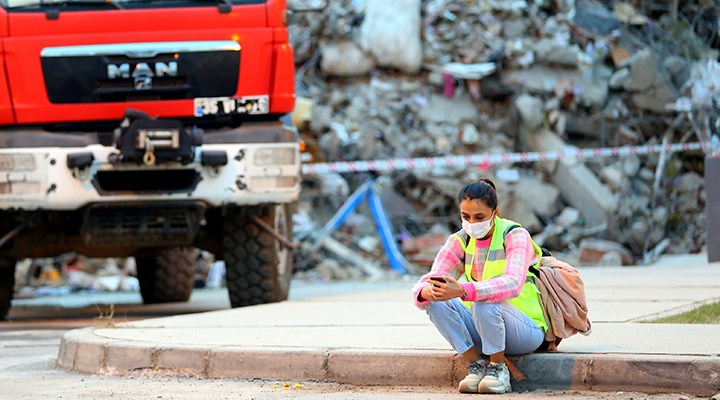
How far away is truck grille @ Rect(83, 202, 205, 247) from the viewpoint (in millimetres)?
10461

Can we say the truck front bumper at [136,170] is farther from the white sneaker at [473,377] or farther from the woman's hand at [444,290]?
the woman's hand at [444,290]

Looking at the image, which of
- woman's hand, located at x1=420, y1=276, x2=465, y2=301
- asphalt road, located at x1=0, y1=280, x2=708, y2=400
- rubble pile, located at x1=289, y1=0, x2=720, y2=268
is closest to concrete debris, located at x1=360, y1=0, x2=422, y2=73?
rubble pile, located at x1=289, y1=0, x2=720, y2=268

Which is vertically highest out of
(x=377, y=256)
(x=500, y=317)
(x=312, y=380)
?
(x=500, y=317)

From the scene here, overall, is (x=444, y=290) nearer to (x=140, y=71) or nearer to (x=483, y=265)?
(x=483, y=265)

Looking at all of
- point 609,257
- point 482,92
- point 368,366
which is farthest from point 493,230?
point 482,92

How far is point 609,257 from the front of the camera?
651 inches

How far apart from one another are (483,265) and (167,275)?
826cm

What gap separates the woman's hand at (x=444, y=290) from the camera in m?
5.73

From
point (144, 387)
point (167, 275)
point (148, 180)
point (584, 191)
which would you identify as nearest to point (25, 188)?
point (148, 180)

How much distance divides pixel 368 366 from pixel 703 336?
162cm

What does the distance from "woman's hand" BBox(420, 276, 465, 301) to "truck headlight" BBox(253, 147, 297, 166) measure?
476 cm

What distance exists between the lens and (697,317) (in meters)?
7.70

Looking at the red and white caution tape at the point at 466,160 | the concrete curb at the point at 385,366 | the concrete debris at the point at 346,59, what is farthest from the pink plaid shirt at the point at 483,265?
the concrete debris at the point at 346,59

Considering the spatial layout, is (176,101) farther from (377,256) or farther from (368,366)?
(377,256)
